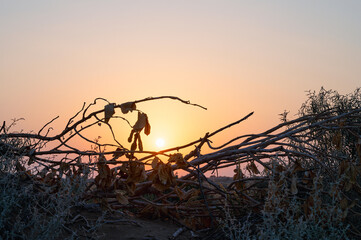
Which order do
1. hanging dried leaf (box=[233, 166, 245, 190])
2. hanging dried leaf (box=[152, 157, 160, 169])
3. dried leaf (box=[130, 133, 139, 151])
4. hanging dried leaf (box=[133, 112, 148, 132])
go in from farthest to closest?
hanging dried leaf (box=[233, 166, 245, 190]) → hanging dried leaf (box=[152, 157, 160, 169]) → dried leaf (box=[130, 133, 139, 151]) → hanging dried leaf (box=[133, 112, 148, 132])

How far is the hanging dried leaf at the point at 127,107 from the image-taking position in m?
3.41

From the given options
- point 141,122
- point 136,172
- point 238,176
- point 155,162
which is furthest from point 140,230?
point 141,122

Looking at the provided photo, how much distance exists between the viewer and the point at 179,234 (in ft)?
15.2

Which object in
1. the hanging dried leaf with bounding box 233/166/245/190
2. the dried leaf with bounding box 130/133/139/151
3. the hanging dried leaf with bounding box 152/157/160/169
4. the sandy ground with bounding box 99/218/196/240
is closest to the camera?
the dried leaf with bounding box 130/133/139/151

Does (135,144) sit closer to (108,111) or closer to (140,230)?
(108,111)

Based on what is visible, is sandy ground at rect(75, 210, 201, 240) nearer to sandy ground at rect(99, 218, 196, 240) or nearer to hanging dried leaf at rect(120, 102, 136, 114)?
sandy ground at rect(99, 218, 196, 240)

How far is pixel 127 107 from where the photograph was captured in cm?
343

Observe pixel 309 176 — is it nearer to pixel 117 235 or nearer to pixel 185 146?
pixel 185 146

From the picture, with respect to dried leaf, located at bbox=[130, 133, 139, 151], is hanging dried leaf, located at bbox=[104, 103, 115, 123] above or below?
above

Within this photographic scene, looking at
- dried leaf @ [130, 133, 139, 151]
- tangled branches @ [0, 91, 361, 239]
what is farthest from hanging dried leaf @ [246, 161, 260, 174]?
dried leaf @ [130, 133, 139, 151]

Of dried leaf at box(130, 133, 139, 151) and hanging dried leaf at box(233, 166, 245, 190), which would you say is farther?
hanging dried leaf at box(233, 166, 245, 190)

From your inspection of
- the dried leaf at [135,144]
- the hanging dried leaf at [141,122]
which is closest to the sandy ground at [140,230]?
the dried leaf at [135,144]

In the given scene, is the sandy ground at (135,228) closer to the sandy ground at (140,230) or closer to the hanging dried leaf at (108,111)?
the sandy ground at (140,230)

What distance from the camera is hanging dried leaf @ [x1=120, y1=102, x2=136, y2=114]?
341cm
